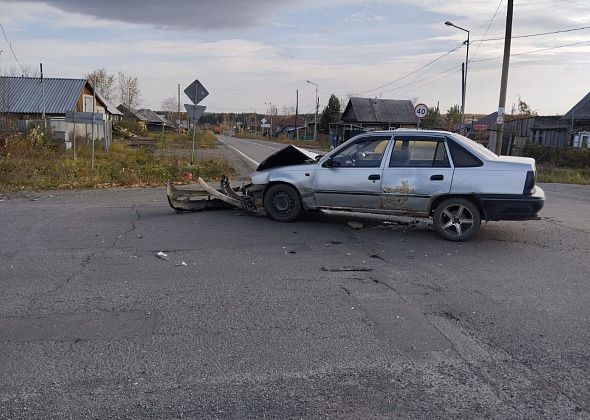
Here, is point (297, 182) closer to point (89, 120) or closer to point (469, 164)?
point (469, 164)

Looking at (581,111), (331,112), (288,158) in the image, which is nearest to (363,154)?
(288,158)

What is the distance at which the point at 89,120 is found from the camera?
18016mm

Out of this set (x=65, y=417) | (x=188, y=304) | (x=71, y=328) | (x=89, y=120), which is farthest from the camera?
(x=89, y=120)

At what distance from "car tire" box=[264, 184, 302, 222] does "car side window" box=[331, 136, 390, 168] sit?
0.97m

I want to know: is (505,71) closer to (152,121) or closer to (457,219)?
(457,219)

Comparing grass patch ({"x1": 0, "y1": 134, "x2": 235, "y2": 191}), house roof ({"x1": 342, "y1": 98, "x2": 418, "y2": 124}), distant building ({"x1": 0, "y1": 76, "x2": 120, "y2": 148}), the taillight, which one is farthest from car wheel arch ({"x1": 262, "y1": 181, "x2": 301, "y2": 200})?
house roof ({"x1": 342, "y1": 98, "x2": 418, "y2": 124})

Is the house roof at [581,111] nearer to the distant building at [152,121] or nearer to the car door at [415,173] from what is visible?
the car door at [415,173]

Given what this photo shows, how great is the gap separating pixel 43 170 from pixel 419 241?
12.9 metres

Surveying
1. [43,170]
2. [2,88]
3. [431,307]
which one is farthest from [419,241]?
[2,88]

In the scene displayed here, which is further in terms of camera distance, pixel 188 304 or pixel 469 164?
pixel 469 164

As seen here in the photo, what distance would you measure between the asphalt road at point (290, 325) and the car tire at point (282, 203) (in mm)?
908

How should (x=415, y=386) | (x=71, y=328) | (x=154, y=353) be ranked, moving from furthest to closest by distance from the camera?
(x=71, y=328) < (x=154, y=353) < (x=415, y=386)

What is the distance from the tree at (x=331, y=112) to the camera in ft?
269

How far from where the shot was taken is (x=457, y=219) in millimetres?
8055
